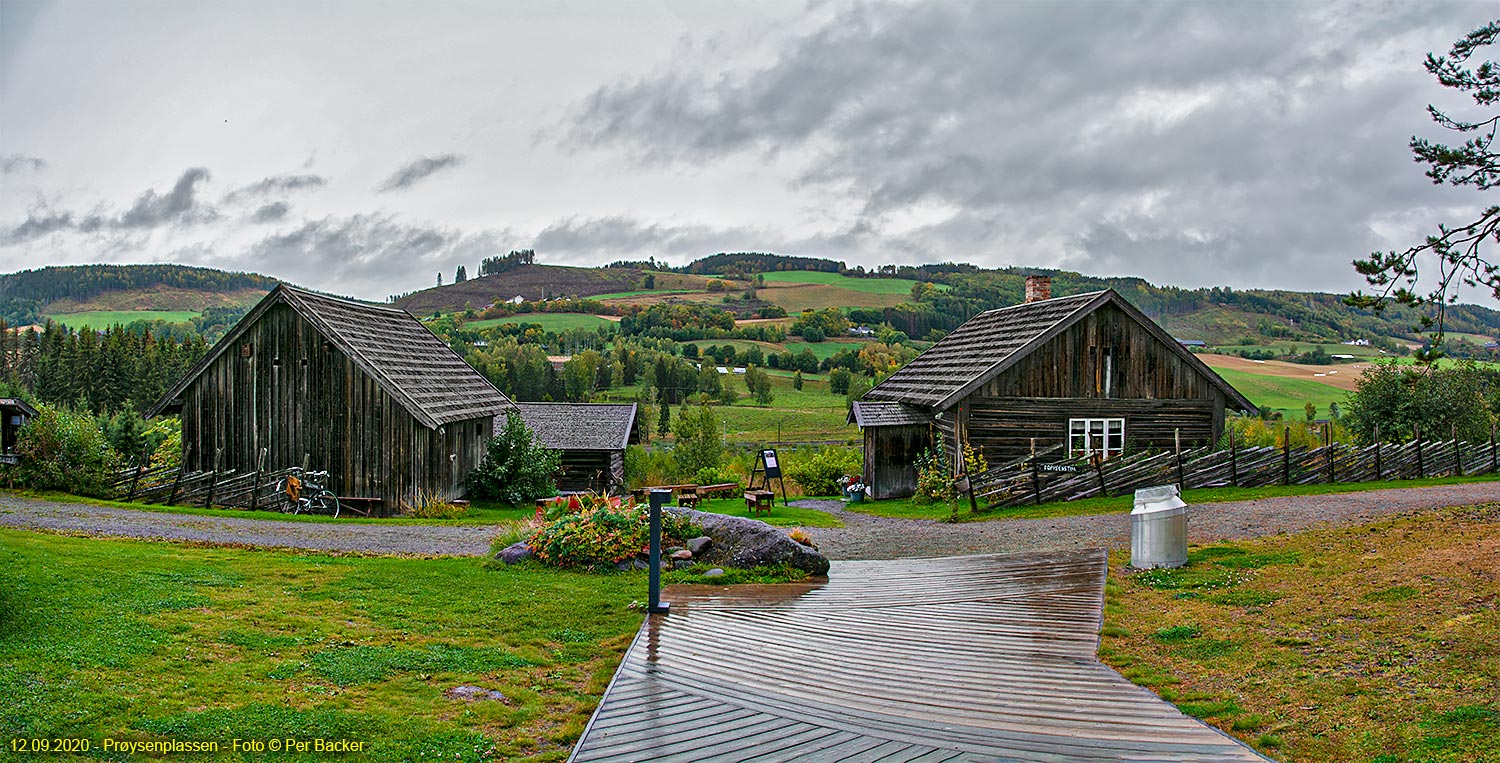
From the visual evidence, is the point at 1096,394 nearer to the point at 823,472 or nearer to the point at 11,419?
the point at 823,472

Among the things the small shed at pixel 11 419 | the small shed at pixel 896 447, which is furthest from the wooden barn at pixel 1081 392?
the small shed at pixel 11 419

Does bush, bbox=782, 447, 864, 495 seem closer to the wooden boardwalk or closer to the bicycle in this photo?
the bicycle

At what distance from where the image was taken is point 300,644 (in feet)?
30.7

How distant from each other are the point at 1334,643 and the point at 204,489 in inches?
1026

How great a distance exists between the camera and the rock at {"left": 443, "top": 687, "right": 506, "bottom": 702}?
8250 mm

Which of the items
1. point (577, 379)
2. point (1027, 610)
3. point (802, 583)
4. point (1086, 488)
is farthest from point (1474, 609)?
point (577, 379)

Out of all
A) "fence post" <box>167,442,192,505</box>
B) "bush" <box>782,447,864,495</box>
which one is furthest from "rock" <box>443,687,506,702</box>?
"bush" <box>782,447,864,495</box>

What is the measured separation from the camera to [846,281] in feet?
484

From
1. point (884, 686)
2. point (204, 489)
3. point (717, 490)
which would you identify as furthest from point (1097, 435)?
point (204, 489)

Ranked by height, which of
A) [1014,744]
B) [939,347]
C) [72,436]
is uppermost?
[939,347]

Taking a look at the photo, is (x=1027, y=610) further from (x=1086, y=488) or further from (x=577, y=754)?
(x=1086, y=488)

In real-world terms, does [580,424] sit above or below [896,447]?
above

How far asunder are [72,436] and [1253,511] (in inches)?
1118

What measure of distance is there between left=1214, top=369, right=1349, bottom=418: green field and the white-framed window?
162 ft
